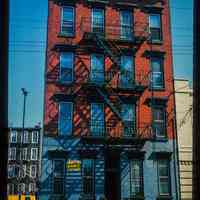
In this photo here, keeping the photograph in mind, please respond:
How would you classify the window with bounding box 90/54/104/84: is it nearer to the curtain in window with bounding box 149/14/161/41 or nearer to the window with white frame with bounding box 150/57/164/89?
the window with white frame with bounding box 150/57/164/89

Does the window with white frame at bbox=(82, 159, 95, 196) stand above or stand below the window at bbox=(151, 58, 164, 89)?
below

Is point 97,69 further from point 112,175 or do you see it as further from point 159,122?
point 112,175

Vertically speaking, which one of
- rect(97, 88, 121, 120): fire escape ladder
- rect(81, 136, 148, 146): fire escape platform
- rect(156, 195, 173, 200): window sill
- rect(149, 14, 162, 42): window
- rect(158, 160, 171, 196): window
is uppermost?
rect(149, 14, 162, 42): window

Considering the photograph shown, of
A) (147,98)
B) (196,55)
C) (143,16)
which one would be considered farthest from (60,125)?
(196,55)

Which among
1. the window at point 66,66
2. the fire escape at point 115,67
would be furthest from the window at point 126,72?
the window at point 66,66

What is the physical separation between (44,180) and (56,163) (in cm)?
40

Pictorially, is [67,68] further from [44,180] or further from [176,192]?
[176,192]

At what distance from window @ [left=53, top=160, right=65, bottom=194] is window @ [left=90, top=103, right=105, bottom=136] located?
940 mm

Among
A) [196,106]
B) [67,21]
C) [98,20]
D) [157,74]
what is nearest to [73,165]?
[157,74]

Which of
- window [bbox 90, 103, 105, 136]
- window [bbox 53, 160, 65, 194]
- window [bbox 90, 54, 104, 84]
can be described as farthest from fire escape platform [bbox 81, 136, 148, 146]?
window [bbox 90, 54, 104, 84]

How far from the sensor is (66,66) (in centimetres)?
738

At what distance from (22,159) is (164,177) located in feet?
19.9

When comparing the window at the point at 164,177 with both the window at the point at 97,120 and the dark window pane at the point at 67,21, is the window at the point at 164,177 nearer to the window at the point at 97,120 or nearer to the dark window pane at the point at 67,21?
the window at the point at 97,120

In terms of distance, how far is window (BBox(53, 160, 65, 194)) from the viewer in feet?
21.3
